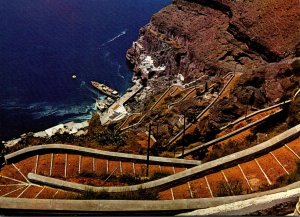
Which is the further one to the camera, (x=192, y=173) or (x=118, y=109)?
(x=118, y=109)

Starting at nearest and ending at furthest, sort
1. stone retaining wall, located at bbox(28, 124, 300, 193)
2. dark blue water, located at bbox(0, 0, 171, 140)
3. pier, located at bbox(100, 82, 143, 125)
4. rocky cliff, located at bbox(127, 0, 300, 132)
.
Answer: stone retaining wall, located at bbox(28, 124, 300, 193) < rocky cliff, located at bbox(127, 0, 300, 132) < pier, located at bbox(100, 82, 143, 125) < dark blue water, located at bbox(0, 0, 171, 140)

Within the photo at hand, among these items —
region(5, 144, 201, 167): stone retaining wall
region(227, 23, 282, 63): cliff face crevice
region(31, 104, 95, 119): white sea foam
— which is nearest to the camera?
region(5, 144, 201, 167): stone retaining wall

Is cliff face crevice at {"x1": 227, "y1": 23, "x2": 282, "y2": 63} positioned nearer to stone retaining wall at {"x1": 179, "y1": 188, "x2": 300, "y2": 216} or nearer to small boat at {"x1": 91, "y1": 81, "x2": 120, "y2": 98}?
small boat at {"x1": 91, "y1": 81, "x2": 120, "y2": 98}

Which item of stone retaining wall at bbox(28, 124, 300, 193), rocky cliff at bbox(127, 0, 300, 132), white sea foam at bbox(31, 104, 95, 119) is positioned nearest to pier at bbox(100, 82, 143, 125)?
white sea foam at bbox(31, 104, 95, 119)

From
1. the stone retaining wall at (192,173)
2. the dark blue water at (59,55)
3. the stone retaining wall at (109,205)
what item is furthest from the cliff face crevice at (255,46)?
the stone retaining wall at (109,205)

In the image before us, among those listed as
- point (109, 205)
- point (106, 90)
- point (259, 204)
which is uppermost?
point (106, 90)

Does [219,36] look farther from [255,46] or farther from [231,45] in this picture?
[255,46]

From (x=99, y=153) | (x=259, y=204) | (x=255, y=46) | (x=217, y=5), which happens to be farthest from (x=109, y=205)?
(x=217, y=5)
